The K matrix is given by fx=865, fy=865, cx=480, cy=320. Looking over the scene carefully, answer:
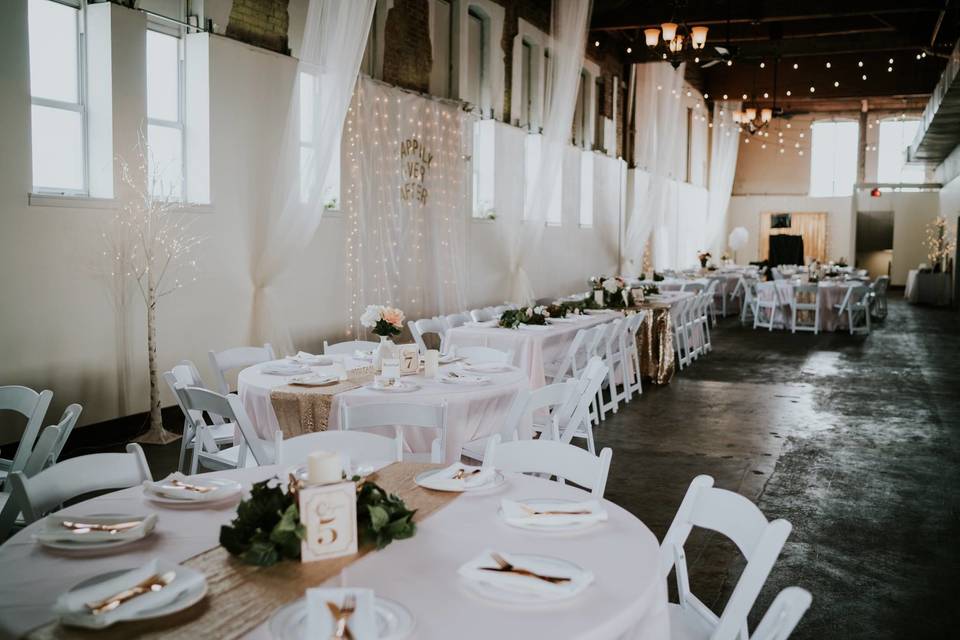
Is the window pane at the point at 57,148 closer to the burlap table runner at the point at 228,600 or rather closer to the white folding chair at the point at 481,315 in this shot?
the white folding chair at the point at 481,315

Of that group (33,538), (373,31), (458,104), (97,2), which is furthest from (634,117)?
(33,538)

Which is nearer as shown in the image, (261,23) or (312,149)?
(312,149)

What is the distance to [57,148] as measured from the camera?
19.7 ft

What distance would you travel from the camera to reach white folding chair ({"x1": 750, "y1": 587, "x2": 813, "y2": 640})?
6.08 feet

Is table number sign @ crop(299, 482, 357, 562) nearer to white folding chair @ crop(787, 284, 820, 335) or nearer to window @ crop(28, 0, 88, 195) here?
window @ crop(28, 0, 88, 195)

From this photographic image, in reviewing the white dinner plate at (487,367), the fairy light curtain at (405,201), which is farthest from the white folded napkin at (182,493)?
the fairy light curtain at (405,201)

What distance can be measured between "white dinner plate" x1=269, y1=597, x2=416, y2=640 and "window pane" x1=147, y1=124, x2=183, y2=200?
5.23 metres

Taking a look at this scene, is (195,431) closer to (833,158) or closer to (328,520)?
(328,520)

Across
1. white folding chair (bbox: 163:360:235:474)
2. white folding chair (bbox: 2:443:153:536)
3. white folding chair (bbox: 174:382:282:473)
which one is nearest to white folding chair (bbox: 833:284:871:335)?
white folding chair (bbox: 163:360:235:474)

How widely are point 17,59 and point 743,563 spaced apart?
524cm

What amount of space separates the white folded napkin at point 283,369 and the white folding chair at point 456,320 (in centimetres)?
275

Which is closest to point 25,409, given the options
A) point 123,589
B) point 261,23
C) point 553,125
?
point 123,589

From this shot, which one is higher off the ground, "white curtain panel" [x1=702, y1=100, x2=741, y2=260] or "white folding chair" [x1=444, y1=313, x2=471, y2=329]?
"white curtain panel" [x1=702, y1=100, x2=741, y2=260]

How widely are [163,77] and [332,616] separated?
618 centimetres
